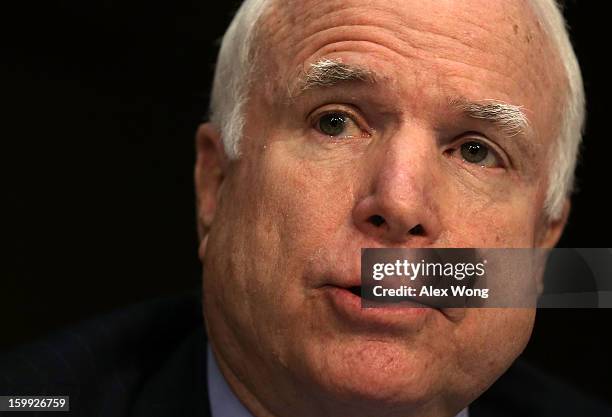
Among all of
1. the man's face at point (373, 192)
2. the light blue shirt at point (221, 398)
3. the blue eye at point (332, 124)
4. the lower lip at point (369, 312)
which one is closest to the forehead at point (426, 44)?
the man's face at point (373, 192)

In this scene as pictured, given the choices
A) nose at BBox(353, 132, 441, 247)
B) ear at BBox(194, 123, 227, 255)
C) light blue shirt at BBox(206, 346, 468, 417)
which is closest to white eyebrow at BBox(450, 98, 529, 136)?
nose at BBox(353, 132, 441, 247)

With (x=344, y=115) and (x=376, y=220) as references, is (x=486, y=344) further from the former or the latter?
(x=344, y=115)

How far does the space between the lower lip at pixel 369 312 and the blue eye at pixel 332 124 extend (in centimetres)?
35

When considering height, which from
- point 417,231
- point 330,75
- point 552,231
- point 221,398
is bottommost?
point 221,398

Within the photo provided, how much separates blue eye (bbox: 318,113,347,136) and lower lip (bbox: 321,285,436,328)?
1.14 feet

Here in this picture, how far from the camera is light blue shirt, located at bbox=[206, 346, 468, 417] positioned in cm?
225

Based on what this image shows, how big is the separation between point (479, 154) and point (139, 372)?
0.97 m

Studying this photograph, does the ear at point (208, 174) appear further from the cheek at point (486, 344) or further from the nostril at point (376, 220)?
the cheek at point (486, 344)

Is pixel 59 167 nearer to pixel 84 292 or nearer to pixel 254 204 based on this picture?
pixel 84 292

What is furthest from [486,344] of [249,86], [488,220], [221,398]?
[249,86]

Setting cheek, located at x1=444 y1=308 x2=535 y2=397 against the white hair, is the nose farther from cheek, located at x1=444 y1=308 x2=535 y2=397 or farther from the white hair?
the white hair

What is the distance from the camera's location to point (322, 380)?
194cm

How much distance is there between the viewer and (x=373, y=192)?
192 cm

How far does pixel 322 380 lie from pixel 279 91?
2.04ft
